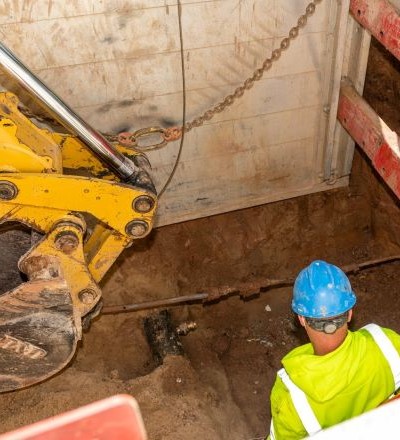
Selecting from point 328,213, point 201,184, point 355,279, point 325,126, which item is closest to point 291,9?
point 325,126

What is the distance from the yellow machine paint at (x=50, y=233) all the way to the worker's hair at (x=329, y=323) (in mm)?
1392

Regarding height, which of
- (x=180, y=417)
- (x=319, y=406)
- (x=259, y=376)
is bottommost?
(x=319, y=406)

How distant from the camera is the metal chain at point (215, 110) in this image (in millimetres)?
4348

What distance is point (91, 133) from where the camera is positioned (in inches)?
138

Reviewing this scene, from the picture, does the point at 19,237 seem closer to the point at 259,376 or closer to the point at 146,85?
the point at 146,85

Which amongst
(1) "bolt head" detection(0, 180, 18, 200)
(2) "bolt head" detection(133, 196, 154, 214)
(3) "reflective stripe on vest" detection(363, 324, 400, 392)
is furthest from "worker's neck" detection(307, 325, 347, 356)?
(1) "bolt head" detection(0, 180, 18, 200)

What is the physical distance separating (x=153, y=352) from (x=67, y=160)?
75.6 inches

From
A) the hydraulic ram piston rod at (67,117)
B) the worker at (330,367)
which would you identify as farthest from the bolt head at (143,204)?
the worker at (330,367)

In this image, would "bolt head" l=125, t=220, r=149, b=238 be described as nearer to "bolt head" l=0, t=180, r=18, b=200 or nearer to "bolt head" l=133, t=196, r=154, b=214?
"bolt head" l=133, t=196, r=154, b=214

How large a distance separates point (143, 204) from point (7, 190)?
81cm

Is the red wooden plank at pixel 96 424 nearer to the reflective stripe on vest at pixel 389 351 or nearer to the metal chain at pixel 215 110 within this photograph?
the reflective stripe on vest at pixel 389 351

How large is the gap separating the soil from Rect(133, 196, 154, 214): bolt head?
1480 mm

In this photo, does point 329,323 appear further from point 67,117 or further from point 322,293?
point 67,117

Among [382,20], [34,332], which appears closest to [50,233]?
[34,332]
